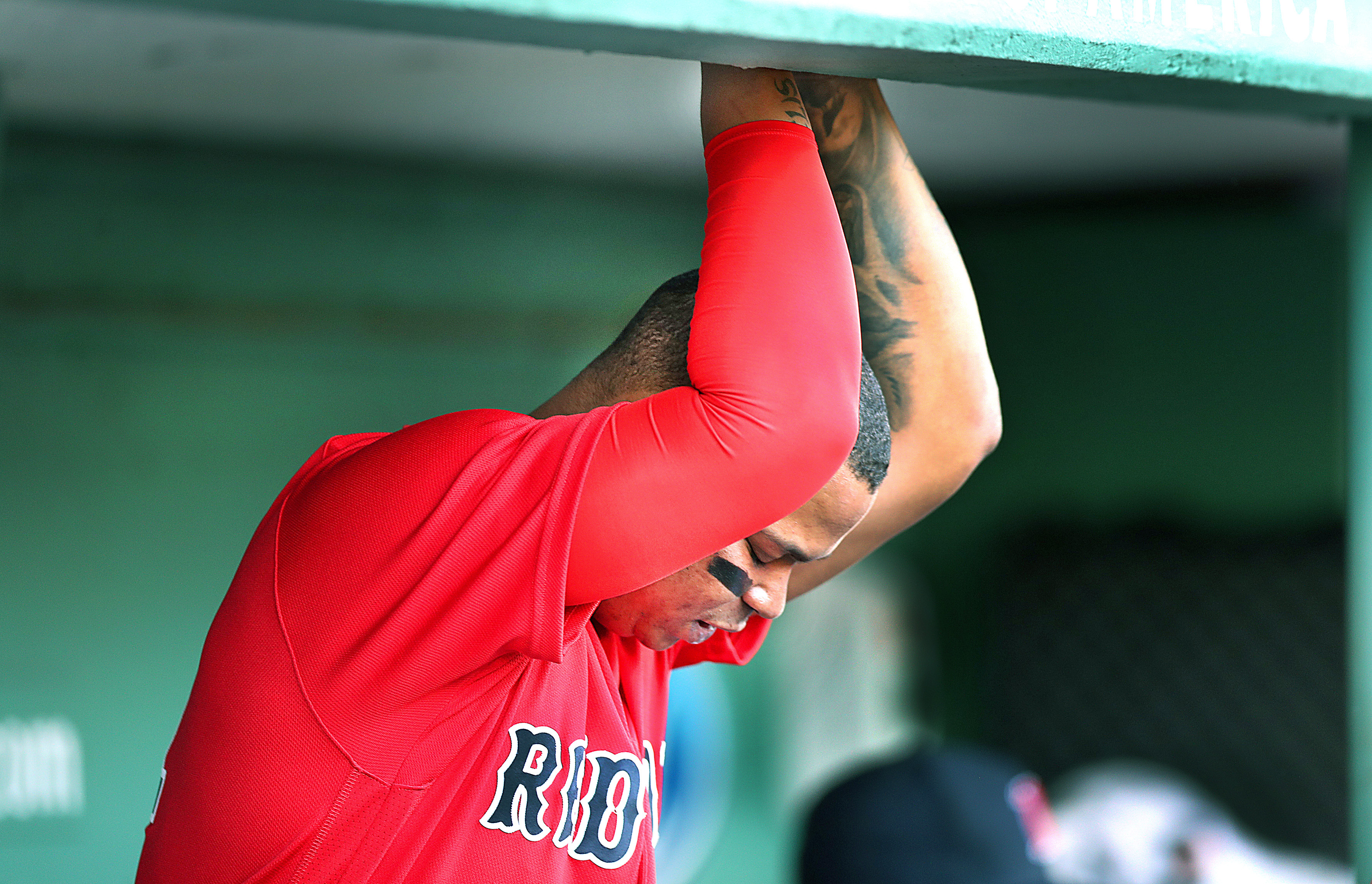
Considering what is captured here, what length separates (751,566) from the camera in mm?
862

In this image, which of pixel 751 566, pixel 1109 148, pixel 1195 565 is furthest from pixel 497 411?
pixel 1195 565

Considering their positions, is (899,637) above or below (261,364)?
below

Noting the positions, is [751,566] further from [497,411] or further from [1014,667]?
[1014,667]

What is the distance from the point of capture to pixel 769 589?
88 centimetres

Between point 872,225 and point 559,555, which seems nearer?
point 559,555

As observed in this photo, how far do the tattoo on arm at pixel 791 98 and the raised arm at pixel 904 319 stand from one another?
0.10m

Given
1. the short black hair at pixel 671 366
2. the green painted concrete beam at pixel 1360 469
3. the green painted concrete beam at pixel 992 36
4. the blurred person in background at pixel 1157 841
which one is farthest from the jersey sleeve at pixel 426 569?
the blurred person in background at pixel 1157 841

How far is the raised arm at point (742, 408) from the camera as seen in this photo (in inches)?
27.1

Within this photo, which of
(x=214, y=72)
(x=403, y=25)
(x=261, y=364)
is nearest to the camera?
(x=403, y=25)

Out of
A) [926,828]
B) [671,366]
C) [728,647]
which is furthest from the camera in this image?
[926,828]

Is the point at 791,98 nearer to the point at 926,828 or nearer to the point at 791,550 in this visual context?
the point at 791,550

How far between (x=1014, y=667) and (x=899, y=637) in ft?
1.03

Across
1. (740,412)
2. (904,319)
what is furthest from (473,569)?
(904,319)

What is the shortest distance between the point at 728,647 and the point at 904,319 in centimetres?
35
